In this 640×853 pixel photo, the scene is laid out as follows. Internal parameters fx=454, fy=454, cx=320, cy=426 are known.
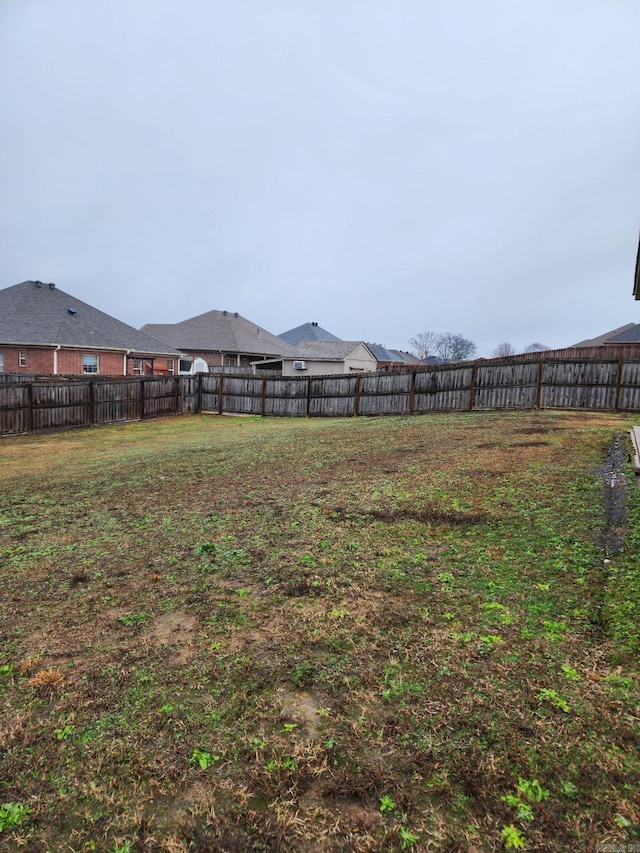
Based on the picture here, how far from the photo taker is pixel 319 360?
3734 centimetres

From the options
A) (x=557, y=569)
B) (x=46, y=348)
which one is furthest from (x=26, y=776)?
(x=46, y=348)

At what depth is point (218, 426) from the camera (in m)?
16.9

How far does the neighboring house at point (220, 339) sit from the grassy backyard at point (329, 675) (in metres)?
37.6

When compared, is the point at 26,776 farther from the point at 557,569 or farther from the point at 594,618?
the point at 557,569

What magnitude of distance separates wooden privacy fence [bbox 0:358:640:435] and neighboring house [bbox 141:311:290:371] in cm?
2082

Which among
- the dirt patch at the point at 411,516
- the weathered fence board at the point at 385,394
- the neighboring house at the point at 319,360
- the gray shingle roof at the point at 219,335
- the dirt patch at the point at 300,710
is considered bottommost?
the dirt patch at the point at 300,710

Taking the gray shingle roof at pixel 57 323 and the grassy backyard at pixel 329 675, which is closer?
the grassy backyard at pixel 329 675

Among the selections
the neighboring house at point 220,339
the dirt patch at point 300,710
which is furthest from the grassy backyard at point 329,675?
the neighboring house at point 220,339

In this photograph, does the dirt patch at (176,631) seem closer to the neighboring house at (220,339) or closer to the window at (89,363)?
the window at (89,363)

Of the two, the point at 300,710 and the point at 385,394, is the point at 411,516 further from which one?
the point at 385,394

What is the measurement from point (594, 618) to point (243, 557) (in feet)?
9.12

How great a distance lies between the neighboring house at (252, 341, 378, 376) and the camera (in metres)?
37.4

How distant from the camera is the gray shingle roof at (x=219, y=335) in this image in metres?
42.6

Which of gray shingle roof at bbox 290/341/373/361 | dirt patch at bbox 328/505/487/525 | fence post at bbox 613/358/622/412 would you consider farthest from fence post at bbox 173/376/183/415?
gray shingle roof at bbox 290/341/373/361
